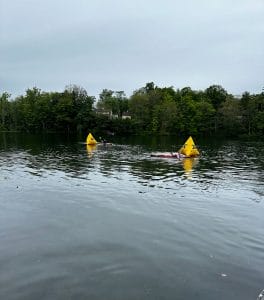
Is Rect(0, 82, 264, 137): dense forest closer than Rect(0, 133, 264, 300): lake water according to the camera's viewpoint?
No

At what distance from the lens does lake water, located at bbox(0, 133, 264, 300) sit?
12453 millimetres

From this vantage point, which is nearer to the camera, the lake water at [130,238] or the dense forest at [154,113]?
the lake water at [130,238]

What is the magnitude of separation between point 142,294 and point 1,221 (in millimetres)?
10859

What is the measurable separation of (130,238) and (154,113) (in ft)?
428

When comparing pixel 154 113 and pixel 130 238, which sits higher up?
pixel 154 113

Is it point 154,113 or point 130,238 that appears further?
point 154,113

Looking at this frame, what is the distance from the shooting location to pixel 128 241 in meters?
17.0

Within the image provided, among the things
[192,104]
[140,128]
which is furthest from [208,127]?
[140,128]

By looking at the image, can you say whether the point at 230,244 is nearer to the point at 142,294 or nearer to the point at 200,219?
the point at 200,219

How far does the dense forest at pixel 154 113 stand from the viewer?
136 m

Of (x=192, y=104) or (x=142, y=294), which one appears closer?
(x=142, y=294)

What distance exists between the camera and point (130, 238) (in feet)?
57.4

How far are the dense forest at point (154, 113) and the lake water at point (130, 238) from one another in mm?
106212

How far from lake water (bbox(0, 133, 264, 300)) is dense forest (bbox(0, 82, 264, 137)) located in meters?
106
